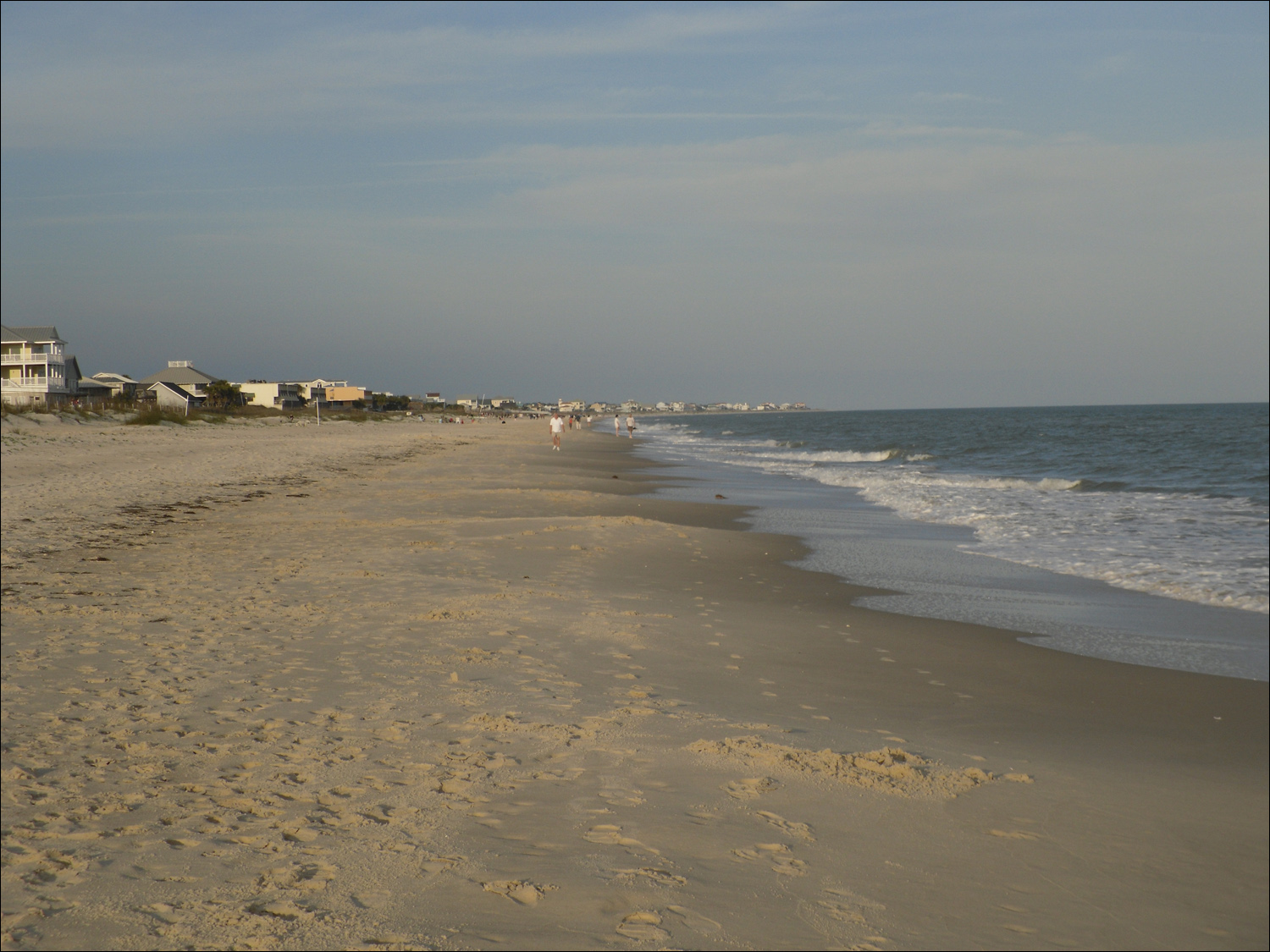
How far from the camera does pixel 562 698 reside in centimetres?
580

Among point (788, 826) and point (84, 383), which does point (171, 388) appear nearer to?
point (84, 383)

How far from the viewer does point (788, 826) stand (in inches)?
161

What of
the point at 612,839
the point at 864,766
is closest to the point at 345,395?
the point at 864,766

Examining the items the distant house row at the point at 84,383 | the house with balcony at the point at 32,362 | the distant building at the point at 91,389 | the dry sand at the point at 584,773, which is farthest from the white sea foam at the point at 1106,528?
the distant building at the point at 91,389

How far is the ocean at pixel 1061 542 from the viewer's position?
8.86 metres

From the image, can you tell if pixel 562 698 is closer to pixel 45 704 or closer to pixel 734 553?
pixel 45 704

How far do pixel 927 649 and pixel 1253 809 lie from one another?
3.01 metres

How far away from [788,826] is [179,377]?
111 m

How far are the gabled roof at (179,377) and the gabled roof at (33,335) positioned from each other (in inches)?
1159

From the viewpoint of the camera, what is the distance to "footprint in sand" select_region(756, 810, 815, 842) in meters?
4.03

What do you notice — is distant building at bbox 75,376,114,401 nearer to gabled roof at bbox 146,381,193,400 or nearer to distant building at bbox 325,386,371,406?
gabled roof at bbox 146,381,193,400

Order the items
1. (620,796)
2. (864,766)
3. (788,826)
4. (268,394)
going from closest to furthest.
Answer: (788,826) → (620,796) → (864,766) → (268,394)

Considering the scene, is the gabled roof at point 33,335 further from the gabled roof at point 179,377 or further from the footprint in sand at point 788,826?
the footprint in sand at point 788,826

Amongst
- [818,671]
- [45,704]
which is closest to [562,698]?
[818,671]
